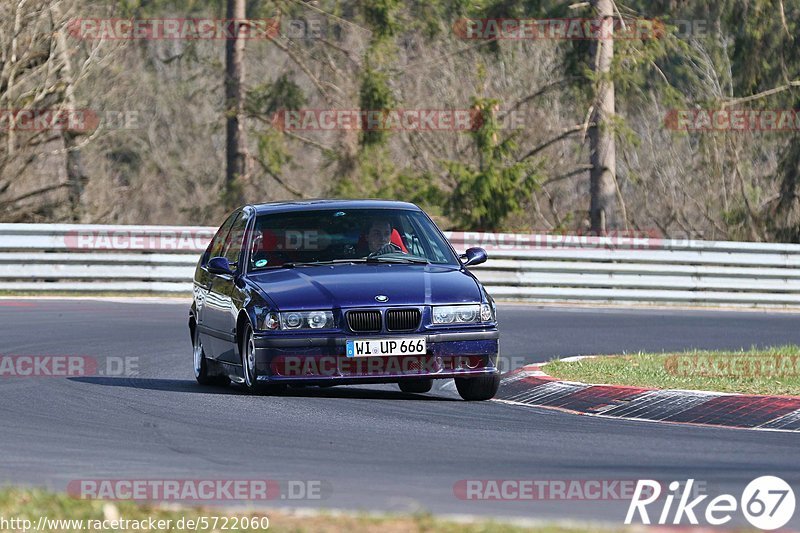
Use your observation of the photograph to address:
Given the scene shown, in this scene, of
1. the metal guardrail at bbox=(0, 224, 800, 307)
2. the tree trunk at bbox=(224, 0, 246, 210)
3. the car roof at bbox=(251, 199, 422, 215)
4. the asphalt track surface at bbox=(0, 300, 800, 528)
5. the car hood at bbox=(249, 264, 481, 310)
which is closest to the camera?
the asphalt track surface at bbox=(0, 300, 800, 528)

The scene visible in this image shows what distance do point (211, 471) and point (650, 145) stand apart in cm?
3513

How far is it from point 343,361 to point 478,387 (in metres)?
1.24

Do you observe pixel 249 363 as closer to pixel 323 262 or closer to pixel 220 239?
pixel 323 262

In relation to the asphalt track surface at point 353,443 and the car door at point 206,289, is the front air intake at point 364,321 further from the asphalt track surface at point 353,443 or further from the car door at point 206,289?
the car door at point 206,289

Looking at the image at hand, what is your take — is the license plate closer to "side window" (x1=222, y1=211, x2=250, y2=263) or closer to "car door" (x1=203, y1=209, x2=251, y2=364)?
"car door" (x1=203, y1=209, x2=251, y2=364)

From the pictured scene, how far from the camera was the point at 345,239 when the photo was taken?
41.0 ft

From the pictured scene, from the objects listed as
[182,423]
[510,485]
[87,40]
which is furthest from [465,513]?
[87,40]

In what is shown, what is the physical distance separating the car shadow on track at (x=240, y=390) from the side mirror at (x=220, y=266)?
3.15 ft

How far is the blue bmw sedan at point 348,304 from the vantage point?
11250mm

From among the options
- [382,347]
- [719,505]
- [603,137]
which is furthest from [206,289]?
[603,137]

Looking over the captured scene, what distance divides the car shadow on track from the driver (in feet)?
3.78

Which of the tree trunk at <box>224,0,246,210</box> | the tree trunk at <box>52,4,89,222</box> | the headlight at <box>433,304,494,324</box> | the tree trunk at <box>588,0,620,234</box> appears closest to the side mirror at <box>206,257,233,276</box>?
the headlight at <box>433,304,494,324</box>

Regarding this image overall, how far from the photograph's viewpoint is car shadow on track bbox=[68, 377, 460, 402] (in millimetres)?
12164

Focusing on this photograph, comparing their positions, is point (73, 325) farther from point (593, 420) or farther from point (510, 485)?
point (510, 485)
